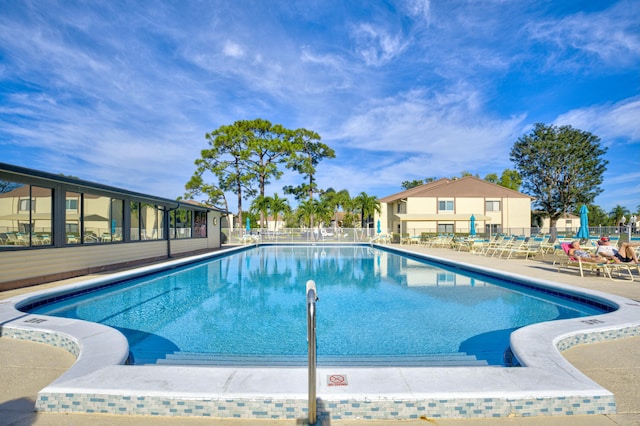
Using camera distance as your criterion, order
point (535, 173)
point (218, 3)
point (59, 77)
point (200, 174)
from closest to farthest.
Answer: point (218, 3) → point (59, 77) → point (200, 174) → point (535, 173)

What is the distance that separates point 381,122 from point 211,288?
66.4ft

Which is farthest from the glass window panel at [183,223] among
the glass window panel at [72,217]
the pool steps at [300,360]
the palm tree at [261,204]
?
the palm tree at [261,204]

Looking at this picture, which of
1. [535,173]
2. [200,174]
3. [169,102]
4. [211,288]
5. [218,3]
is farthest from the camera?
[535,173]

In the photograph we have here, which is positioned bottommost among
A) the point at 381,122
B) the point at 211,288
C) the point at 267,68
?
the point at 211,288

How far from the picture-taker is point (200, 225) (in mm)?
18391

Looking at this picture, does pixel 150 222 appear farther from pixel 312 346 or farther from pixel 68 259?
pixel 312 346

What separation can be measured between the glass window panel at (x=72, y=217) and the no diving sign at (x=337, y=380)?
884 centimetres

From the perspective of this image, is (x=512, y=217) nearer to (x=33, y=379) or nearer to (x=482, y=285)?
(x=482, y=285)

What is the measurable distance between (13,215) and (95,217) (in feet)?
8.06

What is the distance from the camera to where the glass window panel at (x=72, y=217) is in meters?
8.87

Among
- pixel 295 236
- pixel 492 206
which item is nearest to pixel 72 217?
pixel 295 236

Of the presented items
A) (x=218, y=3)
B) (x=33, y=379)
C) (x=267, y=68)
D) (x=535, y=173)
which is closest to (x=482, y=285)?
(x=33, y=379)

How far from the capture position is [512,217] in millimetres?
33250

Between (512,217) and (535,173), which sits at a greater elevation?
(535,173)
